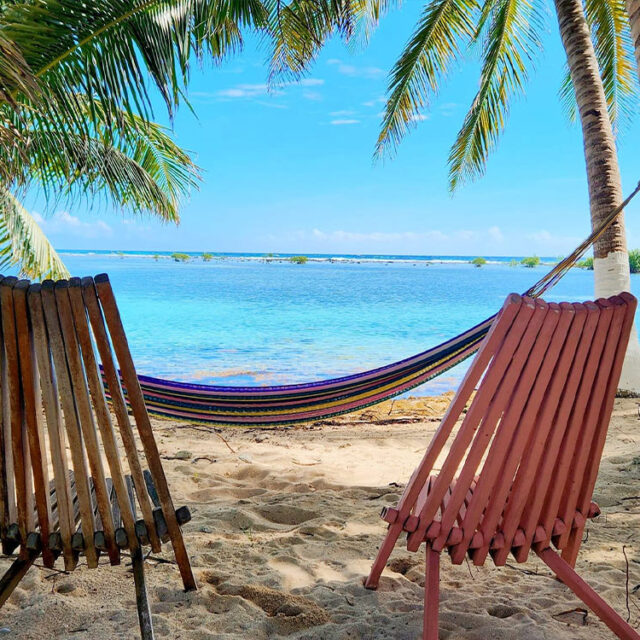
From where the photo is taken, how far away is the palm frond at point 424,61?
5.45 m

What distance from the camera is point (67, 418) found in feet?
3.95

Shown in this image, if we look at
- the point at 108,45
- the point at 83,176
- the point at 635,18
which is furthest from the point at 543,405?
the point at 83,176

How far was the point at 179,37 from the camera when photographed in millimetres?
3654

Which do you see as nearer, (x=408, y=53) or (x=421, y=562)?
(x=421, y=562)

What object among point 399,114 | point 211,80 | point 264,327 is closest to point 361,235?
point 211,80

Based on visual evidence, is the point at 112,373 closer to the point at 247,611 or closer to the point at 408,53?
the point at 247,611

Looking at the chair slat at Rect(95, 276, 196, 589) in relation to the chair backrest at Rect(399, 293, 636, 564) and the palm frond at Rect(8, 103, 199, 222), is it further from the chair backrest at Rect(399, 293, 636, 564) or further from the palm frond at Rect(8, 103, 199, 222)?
the palm frond at Rect(8, 103, 199, 222)

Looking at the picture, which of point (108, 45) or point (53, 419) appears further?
point (108, 45)

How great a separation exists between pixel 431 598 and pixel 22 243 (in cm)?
564

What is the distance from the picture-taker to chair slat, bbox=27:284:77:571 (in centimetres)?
116

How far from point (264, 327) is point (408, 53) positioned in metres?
7.57

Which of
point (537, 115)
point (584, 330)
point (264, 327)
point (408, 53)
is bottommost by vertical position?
point (264, 327)

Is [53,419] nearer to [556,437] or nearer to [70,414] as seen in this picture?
[70,414]

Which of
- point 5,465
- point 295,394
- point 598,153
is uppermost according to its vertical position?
point 598,153
